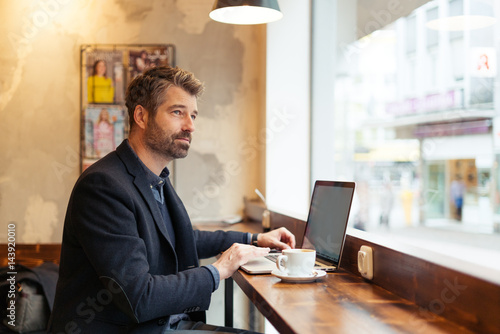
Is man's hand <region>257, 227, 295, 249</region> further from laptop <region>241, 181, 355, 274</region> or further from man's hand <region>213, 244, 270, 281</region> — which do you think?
man's hand <region>213, 244, 270, 281</region>

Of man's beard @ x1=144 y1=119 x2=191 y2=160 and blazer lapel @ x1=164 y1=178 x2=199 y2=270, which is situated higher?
man's beard @ x1=144 y1=119 x2=191 y2=160

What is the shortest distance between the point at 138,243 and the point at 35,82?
236 cm

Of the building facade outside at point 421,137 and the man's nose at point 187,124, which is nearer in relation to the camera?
the man's nose at point 187,124

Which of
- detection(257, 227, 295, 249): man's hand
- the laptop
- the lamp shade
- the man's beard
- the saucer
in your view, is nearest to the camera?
the saucer

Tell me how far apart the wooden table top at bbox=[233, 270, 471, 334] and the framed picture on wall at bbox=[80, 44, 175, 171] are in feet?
6.71

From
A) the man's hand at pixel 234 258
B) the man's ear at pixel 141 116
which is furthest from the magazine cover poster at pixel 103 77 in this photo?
the man's hand at pixel 234 258

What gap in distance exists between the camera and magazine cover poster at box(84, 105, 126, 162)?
3.39 metres

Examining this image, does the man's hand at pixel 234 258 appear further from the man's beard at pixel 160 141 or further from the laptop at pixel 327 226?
the man's beard at pixel 160 141

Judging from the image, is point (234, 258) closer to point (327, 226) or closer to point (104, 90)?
point (327, 226)

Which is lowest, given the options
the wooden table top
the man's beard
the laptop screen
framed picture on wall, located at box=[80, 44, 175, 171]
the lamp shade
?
the wooden table top

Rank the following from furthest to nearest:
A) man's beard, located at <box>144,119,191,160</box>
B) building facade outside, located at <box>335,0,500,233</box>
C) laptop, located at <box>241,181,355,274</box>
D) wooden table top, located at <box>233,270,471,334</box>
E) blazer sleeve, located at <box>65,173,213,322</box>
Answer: building facade outside, located at <box>335,0,500,233</box> → man's beard, located at <box>144,119,191,160</box> → laptop, located at <box>241,181,355,274</box> → blazer sleeve, located at <box>65,173,213,322</box> → wooden table top, located at <box>233,270,471,334</box>

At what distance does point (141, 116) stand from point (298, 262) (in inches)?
32.1

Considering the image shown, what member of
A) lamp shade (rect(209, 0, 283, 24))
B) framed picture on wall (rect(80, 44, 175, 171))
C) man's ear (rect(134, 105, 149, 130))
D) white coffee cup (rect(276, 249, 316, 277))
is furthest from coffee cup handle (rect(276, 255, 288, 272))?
framed picture on wall (rect(80, 44, 175, 171))

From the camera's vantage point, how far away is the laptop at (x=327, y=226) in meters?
1.73
